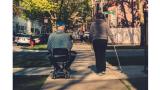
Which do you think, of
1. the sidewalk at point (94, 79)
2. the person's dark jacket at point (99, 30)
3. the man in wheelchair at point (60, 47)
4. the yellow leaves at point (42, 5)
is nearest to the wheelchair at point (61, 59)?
the man in wheelchair at point (60, 47)

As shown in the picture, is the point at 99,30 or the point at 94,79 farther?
the point at 99,30

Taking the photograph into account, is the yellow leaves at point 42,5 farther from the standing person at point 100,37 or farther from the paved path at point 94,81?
the standing person at point 100,37

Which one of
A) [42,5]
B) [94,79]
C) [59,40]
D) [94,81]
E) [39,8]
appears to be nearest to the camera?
[94,81]

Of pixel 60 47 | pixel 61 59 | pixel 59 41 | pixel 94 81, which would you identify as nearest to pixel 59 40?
pixel 59 41

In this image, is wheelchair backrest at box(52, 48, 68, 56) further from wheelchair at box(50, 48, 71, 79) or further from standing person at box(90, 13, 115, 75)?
standing person at box(90, 13, 115, 75)

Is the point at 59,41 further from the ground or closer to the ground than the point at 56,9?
closer to the ground

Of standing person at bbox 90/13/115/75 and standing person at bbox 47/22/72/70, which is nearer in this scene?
standing person at bbox 47/22/72/70

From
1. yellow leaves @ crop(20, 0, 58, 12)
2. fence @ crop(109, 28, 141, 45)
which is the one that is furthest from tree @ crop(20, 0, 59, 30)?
fence @ crop(109, 28, 141, 45)

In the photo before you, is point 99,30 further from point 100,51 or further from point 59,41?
point 59,41

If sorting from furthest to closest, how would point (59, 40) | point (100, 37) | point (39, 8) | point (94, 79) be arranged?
1. point (39, 8)
2. point (100, 37)
3. point (59, 40)
4. point (94, 79)

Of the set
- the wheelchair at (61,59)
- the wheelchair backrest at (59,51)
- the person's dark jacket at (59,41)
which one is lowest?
the wheelchair at (61,59)

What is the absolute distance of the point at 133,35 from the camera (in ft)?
142

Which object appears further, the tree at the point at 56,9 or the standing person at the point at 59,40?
the tree at the point at 56,9
